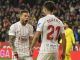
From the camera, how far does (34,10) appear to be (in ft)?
99.1

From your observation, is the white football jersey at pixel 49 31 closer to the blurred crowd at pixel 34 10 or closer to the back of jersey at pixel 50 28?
the back of jersey at pixel 50 28

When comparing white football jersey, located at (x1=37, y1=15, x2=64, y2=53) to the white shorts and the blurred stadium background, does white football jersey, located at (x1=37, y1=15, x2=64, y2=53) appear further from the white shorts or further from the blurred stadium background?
the blurred stadium background

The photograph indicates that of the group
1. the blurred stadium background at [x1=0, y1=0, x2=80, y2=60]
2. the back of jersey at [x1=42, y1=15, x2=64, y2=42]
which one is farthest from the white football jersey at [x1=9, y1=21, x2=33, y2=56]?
the blurred stadium background at [x1=0, y1=0, x2=80, y2=60]

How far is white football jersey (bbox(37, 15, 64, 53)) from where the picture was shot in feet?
31.9

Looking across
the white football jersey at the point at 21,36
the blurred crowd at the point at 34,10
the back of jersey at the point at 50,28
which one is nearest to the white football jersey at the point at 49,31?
the back of jersey at the point at 50,28

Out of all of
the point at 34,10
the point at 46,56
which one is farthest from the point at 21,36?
the point at 34,10

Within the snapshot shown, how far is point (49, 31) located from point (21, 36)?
79.0 inches

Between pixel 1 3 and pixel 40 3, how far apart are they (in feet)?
9.81

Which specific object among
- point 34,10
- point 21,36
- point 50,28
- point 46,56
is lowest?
point 46,56

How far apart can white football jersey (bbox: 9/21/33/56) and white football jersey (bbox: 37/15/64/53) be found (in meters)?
1.71

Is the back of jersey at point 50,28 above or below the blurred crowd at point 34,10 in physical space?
below

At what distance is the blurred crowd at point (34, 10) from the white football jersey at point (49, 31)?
1523 centimetres

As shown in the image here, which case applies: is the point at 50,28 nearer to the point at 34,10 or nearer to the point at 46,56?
the point at 46,56

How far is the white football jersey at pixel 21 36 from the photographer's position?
1155cm
